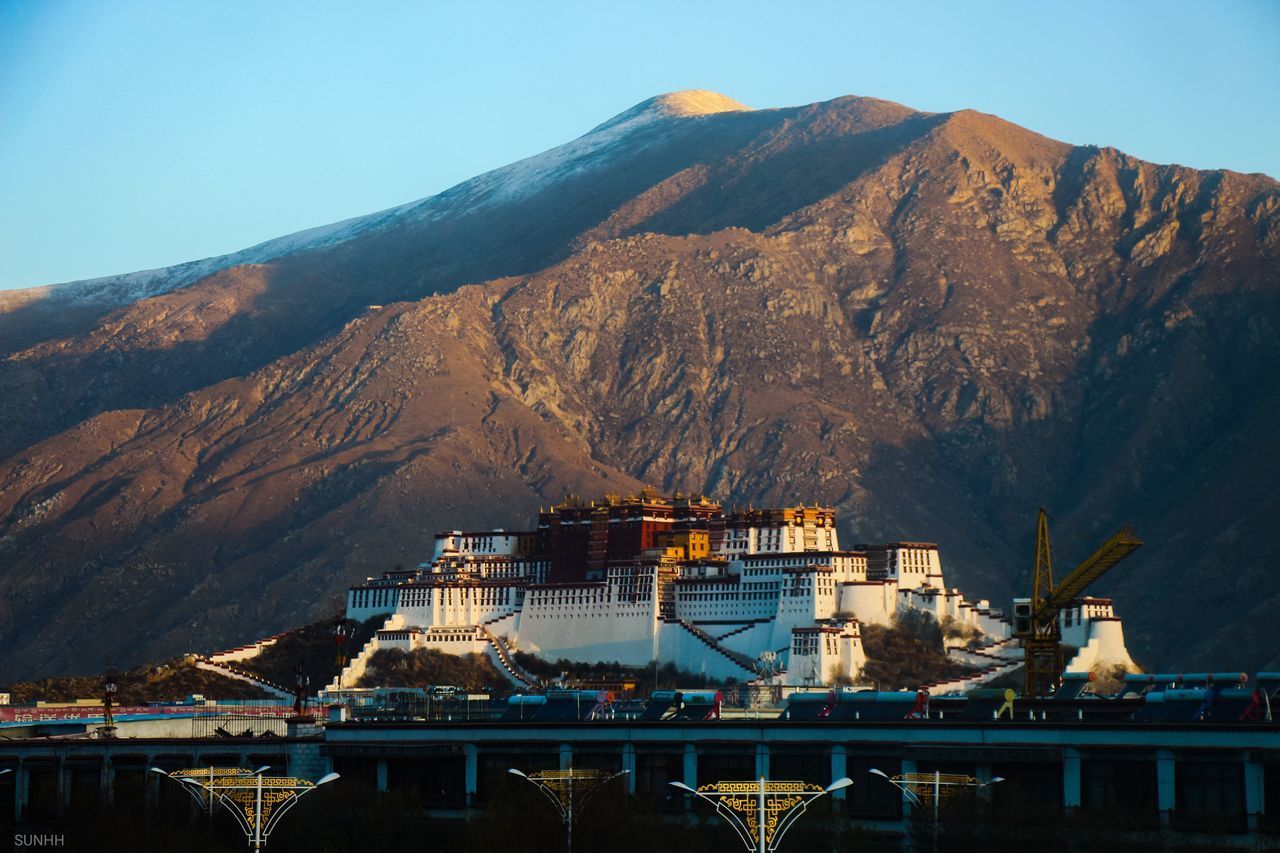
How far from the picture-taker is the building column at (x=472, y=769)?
3976 inches

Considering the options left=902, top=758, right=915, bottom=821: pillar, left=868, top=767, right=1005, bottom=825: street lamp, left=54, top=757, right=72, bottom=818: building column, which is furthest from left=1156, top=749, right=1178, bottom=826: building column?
left=54, top=757, right=72, bottom=818: building column

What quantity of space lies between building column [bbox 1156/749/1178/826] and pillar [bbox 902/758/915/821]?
30.6 ft

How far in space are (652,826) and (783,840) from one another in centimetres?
546

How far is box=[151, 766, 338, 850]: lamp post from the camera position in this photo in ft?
291

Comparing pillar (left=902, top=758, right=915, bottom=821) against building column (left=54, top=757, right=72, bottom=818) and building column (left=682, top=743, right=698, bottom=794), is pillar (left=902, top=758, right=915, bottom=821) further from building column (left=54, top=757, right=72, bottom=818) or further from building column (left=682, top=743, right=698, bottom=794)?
building column (left=54, top=757, right=72, bottom=818)

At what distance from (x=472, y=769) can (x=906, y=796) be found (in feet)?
67.4

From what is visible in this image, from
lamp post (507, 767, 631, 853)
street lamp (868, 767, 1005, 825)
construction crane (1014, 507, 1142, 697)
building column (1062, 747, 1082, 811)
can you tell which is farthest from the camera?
construction crane (1014, 507, 1142, 697)

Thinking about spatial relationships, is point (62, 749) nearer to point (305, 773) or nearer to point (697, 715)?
point (305, 773)

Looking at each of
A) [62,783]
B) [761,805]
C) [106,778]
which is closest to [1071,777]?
[761,805]

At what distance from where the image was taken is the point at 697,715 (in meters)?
106

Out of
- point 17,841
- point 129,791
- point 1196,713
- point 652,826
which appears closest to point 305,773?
point 129,791

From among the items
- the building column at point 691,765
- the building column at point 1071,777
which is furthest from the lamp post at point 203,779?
the building column at point 1071,777

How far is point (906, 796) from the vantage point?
297 feet

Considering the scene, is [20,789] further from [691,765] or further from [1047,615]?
[1047,615]
